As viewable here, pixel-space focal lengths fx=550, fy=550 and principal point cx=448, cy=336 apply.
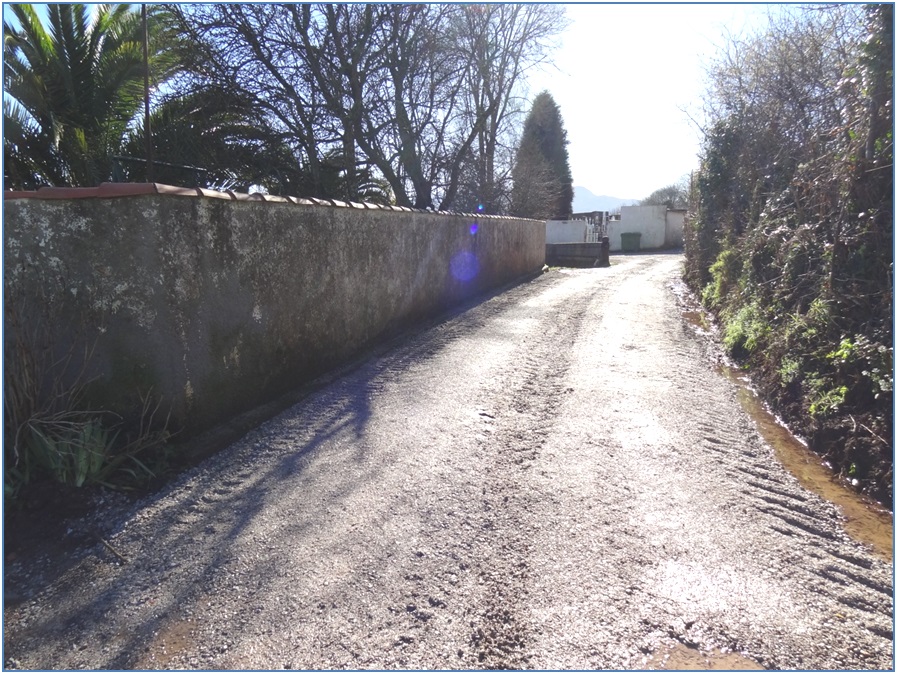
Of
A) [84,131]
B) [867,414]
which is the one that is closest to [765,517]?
[867,414]

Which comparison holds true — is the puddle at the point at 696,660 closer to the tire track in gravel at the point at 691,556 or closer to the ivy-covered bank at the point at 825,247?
the tire track in gravel at the point at 691,556

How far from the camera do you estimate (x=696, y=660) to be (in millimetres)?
2141

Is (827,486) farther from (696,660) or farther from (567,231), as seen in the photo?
(567,231)

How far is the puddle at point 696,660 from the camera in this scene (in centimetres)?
211

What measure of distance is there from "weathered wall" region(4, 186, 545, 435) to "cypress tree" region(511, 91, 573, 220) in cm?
1680

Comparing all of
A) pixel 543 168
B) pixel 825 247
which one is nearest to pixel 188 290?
pixel 825 247

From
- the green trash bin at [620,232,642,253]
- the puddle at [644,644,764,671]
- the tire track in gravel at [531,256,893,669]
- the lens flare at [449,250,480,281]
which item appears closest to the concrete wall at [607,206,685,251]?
the green trash bin at [620,232,642,253]

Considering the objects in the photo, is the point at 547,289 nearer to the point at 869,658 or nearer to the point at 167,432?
the point at 167,432

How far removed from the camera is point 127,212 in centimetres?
350

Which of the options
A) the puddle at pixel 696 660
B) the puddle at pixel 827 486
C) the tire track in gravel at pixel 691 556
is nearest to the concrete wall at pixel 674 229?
the puddle at pixel 827 486

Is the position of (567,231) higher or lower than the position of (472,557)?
higher

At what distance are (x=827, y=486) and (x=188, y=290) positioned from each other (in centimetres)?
450

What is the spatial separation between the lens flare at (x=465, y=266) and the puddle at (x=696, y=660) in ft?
26.4

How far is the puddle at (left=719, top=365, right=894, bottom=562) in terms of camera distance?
120 inches
